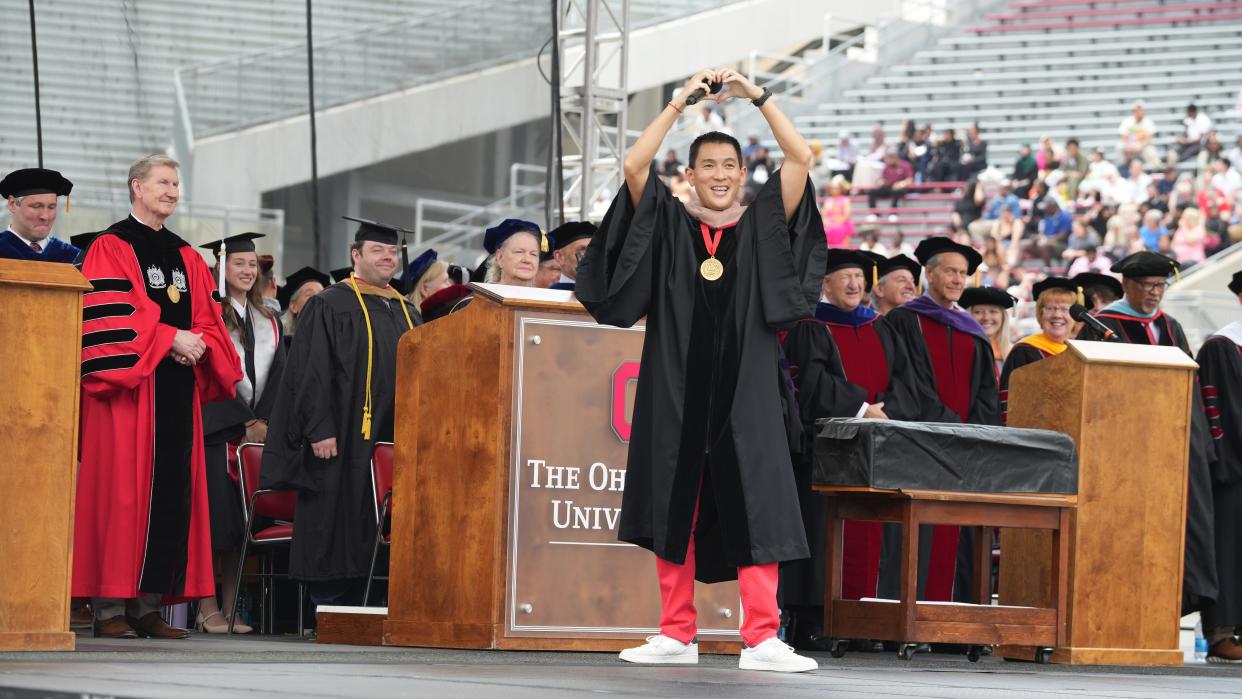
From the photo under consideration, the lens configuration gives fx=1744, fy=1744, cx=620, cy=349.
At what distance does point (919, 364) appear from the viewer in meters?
8.24

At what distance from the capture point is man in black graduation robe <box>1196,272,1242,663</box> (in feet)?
27.0

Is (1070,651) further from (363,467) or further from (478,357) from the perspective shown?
(363,467)

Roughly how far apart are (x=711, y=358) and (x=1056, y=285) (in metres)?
4.45

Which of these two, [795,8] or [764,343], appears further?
[795,8]

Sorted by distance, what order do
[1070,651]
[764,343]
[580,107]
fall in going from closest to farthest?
[764,343]
[1070,651]
[580,107]

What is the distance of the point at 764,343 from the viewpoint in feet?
17.5

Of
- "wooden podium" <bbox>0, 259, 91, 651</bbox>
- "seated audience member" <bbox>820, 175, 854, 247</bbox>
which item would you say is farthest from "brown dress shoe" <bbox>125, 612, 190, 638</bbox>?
"seated audience member" <bbox>820, 175, 854, 247</bbox>

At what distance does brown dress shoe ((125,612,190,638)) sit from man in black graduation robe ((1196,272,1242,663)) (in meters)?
4.74

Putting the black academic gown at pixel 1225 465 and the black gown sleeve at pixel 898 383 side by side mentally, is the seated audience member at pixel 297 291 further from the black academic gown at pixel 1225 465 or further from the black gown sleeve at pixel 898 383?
the black academic gown at pixel 1225 465

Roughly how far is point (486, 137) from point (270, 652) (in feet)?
24.4

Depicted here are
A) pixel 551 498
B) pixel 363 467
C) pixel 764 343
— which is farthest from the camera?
pixel 363 467

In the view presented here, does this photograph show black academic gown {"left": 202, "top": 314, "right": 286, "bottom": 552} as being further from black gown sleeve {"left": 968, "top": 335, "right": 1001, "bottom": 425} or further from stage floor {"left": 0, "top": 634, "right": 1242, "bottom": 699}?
black gown sleeve {"left": 968, "top": 335, "right": 1001, "bottom": 425}

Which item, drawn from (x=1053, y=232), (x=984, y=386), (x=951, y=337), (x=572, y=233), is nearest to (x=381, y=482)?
(x=572, y=233)

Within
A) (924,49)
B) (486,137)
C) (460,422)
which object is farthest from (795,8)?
(460,422)
